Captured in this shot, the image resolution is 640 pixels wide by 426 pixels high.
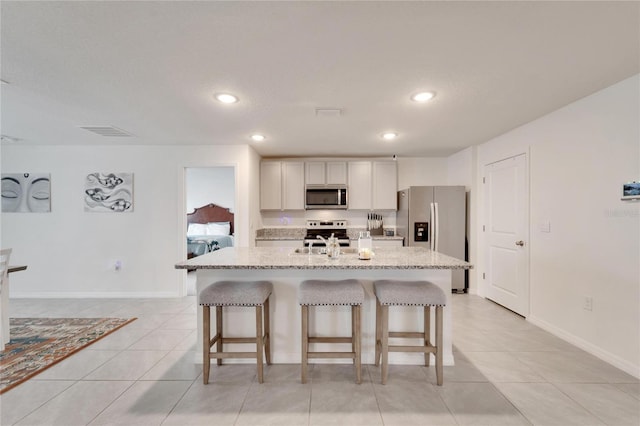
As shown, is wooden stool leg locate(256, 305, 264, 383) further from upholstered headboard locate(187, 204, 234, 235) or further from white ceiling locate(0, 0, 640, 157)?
upholstered headboard locate(187, 204, 234, 235)

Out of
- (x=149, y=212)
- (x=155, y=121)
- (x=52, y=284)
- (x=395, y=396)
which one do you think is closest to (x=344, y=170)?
(x=155, y=121)

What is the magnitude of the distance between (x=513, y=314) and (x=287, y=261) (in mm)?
3011

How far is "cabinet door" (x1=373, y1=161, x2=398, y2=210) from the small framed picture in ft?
9.21

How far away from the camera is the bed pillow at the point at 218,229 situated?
6.59m

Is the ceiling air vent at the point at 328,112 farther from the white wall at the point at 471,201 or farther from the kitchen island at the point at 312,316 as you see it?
the white wall at the point at 471,201

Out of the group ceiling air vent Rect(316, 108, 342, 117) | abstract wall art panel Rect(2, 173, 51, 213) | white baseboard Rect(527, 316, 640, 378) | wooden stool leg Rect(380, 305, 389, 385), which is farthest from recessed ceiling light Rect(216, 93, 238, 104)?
white baseboard Rect(527, 316, 640, 378)

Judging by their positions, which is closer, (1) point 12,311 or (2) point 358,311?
(2) point 358,311

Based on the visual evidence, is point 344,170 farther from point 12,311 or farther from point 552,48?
point 12,311

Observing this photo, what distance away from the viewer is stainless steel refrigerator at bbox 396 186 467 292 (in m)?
4.13

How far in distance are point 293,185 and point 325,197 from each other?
23.7 inches

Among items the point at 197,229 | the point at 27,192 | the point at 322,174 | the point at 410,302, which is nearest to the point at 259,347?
the point at 410,302

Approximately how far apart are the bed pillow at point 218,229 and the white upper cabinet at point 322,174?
119 inches

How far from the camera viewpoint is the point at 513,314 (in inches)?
129

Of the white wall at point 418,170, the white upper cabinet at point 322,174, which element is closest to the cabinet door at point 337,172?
the white upper cabinet at point 322,174
